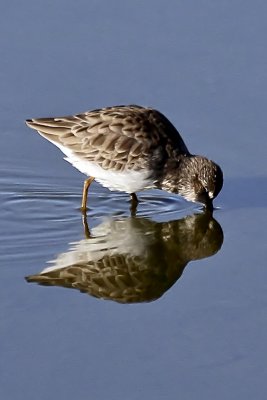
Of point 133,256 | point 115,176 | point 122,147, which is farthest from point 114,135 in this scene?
point 133,256

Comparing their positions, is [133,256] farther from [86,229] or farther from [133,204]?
[133,204]

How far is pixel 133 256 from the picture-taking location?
10.1 meters

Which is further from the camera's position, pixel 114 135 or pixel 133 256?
pixel 114 135

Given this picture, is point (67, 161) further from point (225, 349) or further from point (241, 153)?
point (225, 349)

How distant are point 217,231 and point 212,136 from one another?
4.88 ft

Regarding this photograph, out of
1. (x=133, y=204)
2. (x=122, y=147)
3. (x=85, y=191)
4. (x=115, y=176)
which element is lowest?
(x=133, y=204)

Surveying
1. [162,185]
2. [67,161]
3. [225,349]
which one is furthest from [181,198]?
[225,349]

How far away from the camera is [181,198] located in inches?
460

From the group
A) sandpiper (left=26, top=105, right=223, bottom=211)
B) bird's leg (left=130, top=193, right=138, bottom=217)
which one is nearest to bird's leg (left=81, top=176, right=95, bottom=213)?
sandpiper (left=26, top=105, right=223, bottom=211)

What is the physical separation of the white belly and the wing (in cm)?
5

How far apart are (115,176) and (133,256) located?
1240 millimetres

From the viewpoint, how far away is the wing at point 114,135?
11117mm

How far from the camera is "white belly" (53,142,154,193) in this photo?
437 inches

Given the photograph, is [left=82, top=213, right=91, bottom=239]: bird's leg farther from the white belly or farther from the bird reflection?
the white belly
